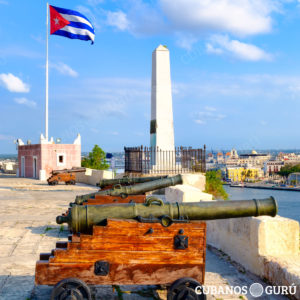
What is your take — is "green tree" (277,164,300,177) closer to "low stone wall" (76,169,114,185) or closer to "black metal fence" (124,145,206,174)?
"low stone wall" (76,169,114,185)

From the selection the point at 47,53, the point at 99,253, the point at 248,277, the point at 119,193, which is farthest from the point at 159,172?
the point at 47,53

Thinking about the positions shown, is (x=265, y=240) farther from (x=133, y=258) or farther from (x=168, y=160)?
(x=168, y=160)

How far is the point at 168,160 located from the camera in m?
15.4

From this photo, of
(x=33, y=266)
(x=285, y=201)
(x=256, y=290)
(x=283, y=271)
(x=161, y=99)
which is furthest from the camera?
(x=285, y=201)

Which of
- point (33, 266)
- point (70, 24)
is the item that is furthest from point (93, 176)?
point (33, 266)

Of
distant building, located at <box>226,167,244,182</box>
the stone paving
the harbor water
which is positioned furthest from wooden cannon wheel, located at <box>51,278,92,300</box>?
distant building, located at <box>226,167,244,182</box>

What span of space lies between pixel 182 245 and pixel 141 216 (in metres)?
0.44

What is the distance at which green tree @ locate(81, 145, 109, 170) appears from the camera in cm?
2717

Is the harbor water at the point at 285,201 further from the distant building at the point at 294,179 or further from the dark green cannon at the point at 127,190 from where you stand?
the distant building at the point at 294,179

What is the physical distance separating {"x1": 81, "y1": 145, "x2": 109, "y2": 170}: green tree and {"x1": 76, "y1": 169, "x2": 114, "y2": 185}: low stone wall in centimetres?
545

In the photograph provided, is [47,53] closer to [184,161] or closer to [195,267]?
[184,161]

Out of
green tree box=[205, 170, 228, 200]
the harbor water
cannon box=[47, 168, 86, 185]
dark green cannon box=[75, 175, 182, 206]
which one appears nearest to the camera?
dark green cannon box=[75, 175, 182, 206]

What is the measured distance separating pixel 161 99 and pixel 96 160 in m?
13.2

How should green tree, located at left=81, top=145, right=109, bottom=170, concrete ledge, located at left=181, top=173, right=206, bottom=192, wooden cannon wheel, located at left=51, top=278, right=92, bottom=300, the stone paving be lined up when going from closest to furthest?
wooden cannon wheel, located at left=51, top=278, right=92, bottom=300 → the stone paving → concrete ledge, located at left=181, top=173, right=206, bottom=192 → green tree, located at left=81, top=145, right=109, bottom=170
